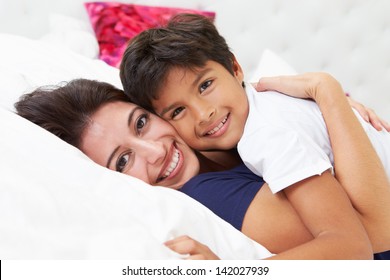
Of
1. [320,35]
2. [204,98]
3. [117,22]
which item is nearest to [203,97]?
[204,98]

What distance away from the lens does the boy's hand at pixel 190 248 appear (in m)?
0.83

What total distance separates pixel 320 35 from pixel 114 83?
1.23 meters

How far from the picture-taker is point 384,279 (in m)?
0.85

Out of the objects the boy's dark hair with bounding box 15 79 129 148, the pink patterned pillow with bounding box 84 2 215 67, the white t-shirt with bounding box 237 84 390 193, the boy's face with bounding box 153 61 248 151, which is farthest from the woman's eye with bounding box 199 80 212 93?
the pink patterned pillow with bounding box 84 2 215 67

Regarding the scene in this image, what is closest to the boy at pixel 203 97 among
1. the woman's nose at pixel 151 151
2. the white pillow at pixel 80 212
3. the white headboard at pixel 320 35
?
the woman's nose at pixel 151 151

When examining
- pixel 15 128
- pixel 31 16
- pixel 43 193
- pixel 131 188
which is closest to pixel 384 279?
pixel 131 188

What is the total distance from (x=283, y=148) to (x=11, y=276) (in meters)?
0.56

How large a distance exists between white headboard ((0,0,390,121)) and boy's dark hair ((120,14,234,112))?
41.6 inches

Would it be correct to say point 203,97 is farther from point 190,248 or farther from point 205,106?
point 190,248

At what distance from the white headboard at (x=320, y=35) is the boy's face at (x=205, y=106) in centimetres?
118

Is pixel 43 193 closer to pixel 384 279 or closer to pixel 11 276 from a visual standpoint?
pixel 11 276

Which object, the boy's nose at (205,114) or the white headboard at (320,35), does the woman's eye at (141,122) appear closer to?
the boy's nose at (205,114)

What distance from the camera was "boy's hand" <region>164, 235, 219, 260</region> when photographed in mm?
825

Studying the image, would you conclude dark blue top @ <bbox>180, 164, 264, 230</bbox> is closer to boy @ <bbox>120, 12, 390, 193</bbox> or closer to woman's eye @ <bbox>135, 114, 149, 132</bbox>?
boy @ <bbox>120, 12, 390, 193</bbox>
